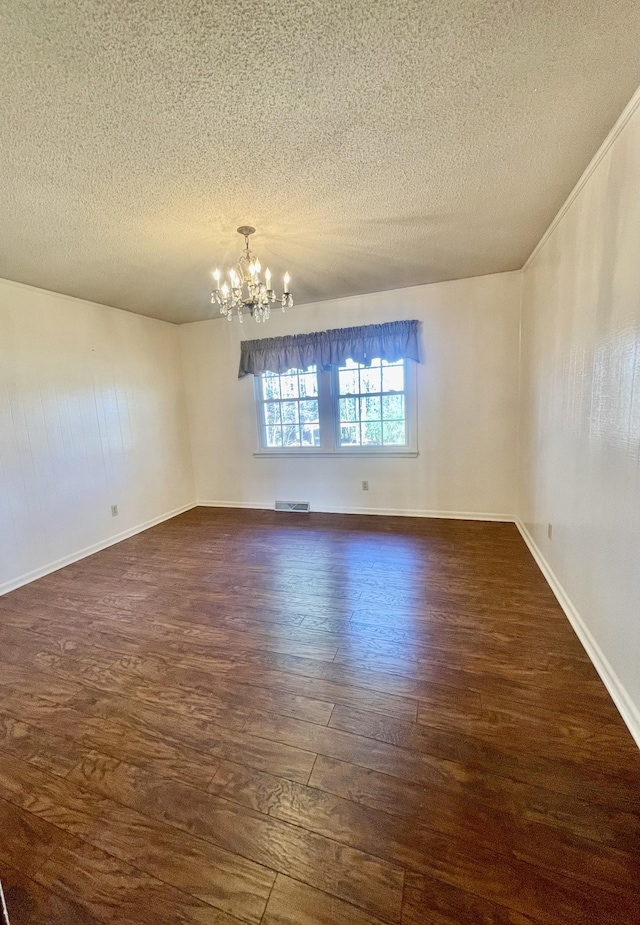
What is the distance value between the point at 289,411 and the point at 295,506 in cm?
121

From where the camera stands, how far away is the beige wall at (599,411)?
148 centimetres

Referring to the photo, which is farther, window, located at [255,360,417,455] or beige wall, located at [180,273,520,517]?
window, located at [255,360,417,455]

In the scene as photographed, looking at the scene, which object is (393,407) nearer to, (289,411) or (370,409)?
(370,409)

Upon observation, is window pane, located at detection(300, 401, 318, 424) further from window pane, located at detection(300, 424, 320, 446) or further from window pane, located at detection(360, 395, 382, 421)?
window pane, located at detection(360, 395, 382, 421)

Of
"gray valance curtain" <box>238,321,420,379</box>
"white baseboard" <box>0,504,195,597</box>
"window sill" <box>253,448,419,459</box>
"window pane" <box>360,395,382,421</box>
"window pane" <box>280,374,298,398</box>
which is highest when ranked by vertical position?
"gray valance curtain" <box>238,321,420,379</box>

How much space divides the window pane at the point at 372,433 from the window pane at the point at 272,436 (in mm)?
1105

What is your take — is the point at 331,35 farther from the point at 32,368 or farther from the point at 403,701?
the point at 32,368

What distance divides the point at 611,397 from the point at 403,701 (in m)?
1.66

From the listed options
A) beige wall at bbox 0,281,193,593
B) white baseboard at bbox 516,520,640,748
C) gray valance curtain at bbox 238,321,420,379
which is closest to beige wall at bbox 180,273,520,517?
gray valance curtain at bbox 238,321,420,379

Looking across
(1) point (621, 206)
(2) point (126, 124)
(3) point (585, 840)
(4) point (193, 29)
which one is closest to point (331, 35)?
(4) point (193, 29)

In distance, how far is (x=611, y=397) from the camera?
168 centimetres

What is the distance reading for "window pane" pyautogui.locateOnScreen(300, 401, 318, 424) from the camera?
452cm

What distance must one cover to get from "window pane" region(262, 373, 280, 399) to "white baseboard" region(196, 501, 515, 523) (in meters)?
1.40

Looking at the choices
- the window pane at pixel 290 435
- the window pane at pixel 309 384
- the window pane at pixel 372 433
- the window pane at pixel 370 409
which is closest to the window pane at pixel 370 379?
the window pane at pixel 370 409
